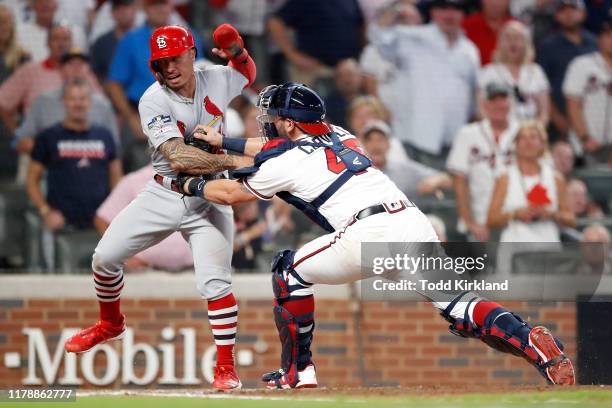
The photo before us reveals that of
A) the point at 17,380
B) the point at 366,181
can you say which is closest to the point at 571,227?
Result: the point at 366,181

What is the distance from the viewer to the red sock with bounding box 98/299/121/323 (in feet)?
22.0

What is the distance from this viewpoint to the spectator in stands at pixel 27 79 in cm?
966

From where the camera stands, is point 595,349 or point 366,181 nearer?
point 366,181

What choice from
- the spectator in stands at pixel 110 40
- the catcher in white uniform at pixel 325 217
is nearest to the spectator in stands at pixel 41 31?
the spectator in stands at pixel 110 40

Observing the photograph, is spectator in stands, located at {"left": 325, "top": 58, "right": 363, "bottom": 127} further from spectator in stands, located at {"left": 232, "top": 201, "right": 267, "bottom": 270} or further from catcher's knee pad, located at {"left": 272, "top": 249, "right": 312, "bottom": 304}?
catcher's knee pad, located at {"left": 272, "top": 249, "right": 312, "bottom": 304}

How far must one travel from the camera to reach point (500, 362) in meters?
8.71

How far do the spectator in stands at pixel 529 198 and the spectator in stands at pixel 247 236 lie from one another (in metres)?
1.90

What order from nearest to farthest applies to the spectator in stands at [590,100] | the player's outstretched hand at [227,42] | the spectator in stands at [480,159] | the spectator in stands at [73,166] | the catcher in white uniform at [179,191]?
the catcher in white uniform at [179,191] < the player's outstretched hand at [227,42] < the spectator in stands at [73,166] < the spectator in stands at [480,159] < the spectator in stands at [590,100]

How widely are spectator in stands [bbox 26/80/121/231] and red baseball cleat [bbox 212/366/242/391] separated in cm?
303

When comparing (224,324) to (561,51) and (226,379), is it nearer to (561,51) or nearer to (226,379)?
(226,379)

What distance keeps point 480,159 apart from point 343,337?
193 centimetres

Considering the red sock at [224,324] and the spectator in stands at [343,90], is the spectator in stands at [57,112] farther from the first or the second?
the red sock at [224,324]

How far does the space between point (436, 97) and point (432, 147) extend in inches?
17.5

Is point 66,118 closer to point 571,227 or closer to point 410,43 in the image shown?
point 410,43
